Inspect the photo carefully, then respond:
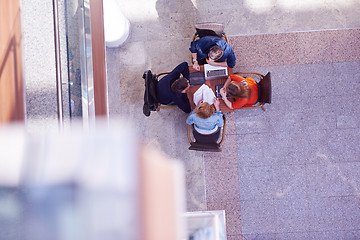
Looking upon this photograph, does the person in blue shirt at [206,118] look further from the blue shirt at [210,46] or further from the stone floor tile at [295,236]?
the stone floor tile at [295,236]

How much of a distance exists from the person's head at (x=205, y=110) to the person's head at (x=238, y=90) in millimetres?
256

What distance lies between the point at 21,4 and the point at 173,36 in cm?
229

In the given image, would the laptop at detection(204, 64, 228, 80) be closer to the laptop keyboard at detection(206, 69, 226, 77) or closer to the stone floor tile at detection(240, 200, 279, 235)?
the laptop keyboard at detection(206, 69, 226, 77)

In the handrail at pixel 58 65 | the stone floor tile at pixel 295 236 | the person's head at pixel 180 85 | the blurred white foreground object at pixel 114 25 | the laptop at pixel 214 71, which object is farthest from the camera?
the stone floor tile at pixel 295 236

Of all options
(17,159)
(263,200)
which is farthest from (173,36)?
(17,159)

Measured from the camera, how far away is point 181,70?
3.28 m

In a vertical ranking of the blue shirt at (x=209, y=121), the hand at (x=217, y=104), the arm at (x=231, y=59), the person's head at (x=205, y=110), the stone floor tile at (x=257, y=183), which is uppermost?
the arm at (x=231, y=59)

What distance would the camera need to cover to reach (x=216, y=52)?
313 centimetres

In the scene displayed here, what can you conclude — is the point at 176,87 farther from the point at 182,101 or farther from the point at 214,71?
the point at 214,71

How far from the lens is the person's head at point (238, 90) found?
3005 mm

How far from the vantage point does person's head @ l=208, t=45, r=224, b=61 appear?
3.13m

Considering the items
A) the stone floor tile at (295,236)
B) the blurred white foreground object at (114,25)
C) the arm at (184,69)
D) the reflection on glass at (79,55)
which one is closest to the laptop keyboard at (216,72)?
the arm at (184,69)

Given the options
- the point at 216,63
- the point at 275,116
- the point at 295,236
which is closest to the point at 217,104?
the point at 216,63

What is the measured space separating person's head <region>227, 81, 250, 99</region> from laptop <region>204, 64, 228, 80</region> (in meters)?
0.22
